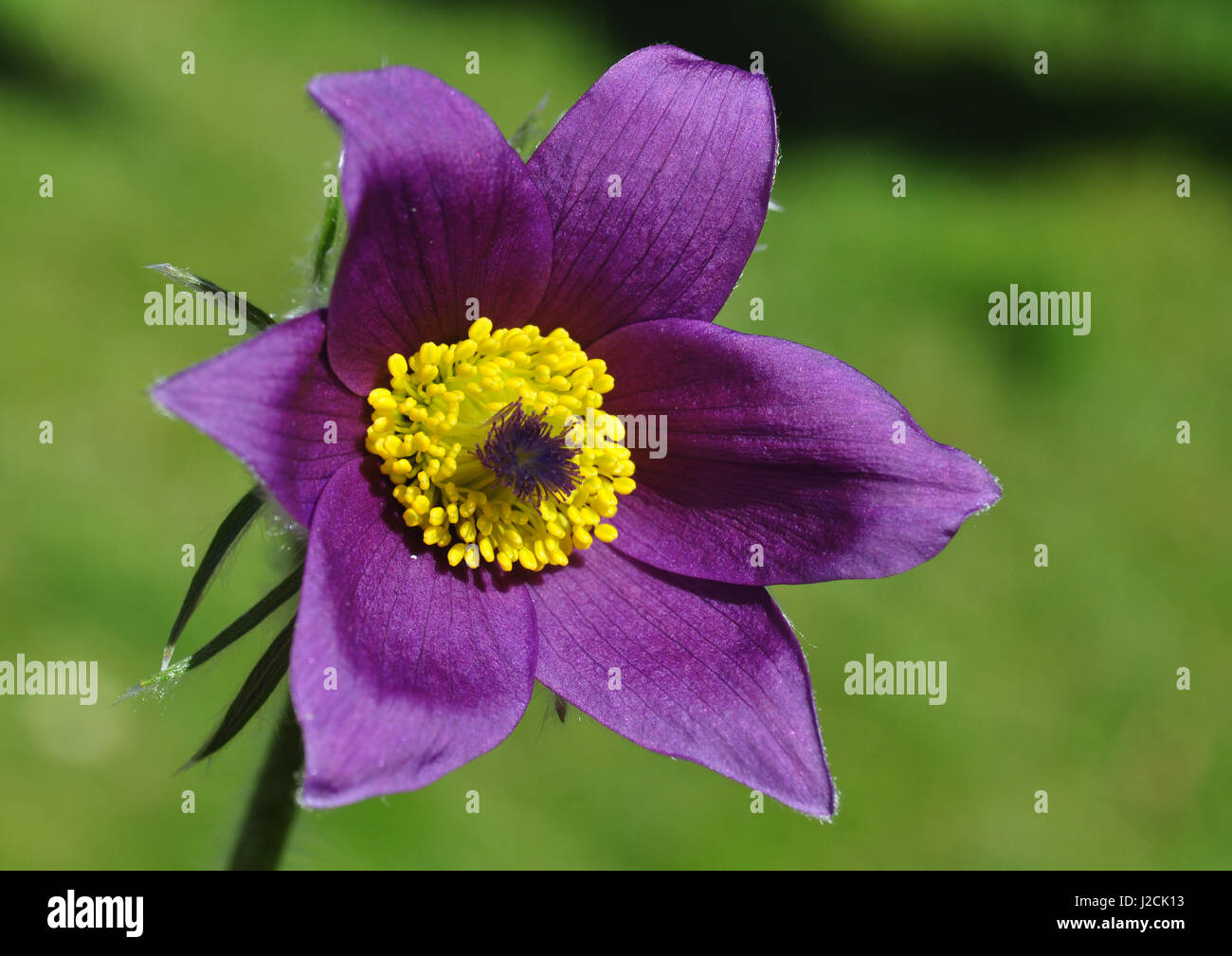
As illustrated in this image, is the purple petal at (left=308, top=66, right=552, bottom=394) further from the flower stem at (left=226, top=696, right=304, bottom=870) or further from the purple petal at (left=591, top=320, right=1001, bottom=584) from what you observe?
the flower stem at (left=226, top=696, right=304, bottom=870)

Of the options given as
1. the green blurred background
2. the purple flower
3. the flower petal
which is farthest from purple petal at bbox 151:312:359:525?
the green blurred background

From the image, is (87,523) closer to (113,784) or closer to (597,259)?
(113,784)

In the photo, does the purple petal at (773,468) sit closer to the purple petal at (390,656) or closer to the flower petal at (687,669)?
the flower petal at (687,669)

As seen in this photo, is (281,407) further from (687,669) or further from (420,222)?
(687,669)

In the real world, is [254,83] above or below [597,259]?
above

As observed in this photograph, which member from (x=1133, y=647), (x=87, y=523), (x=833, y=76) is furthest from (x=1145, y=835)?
(x=87, y=523)

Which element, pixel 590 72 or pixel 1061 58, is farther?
pixel 1061 58

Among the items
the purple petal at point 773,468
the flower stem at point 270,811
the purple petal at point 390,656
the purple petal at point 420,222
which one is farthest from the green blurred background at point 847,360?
the purple petal at point 420,222
